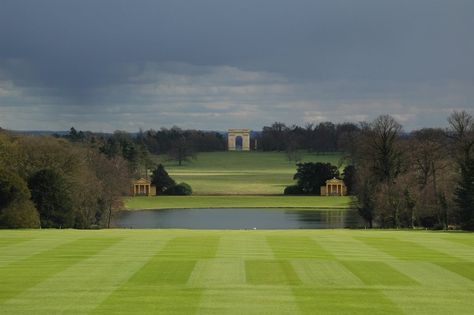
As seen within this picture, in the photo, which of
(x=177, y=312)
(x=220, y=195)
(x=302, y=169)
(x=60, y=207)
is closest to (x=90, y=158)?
(x=60, y=207)

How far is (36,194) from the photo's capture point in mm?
65188

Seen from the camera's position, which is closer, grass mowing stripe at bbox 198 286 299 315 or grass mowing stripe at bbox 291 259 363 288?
grass mowing stripe at bbox 198 286 299 315

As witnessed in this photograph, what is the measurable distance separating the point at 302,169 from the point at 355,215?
42894mm

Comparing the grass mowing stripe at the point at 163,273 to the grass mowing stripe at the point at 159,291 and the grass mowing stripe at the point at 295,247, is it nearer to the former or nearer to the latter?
the grass mowing stripe at the point at 159,291

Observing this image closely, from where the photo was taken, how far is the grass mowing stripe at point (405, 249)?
27672 mm

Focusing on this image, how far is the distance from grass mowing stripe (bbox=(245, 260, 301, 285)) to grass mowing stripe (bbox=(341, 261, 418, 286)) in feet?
6.68

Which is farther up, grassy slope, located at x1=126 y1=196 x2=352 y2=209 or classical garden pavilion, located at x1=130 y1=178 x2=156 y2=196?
classical garden pavilion, located at x1=130 y1=178 x2=156 y2=196

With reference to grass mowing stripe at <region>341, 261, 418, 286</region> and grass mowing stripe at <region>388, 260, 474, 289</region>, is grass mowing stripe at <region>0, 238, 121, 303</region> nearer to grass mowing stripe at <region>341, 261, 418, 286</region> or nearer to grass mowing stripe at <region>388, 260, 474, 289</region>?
grass mowing stripe at <region>341, 261, 418, 286</region>

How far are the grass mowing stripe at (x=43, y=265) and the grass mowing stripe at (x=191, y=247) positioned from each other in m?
2.69

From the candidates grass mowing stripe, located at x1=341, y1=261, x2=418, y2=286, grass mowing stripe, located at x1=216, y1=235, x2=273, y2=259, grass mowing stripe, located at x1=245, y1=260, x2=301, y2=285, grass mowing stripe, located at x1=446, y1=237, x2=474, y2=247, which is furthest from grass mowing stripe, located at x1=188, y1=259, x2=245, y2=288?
grass mowing stripe, located at x1=446, y1=237, x2=474, y2=247

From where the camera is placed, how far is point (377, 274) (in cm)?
2309

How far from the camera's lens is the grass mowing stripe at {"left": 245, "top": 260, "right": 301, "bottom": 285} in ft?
70.3

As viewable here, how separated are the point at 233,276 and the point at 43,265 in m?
6.78

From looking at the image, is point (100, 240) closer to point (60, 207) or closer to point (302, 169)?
point (60, 207)
